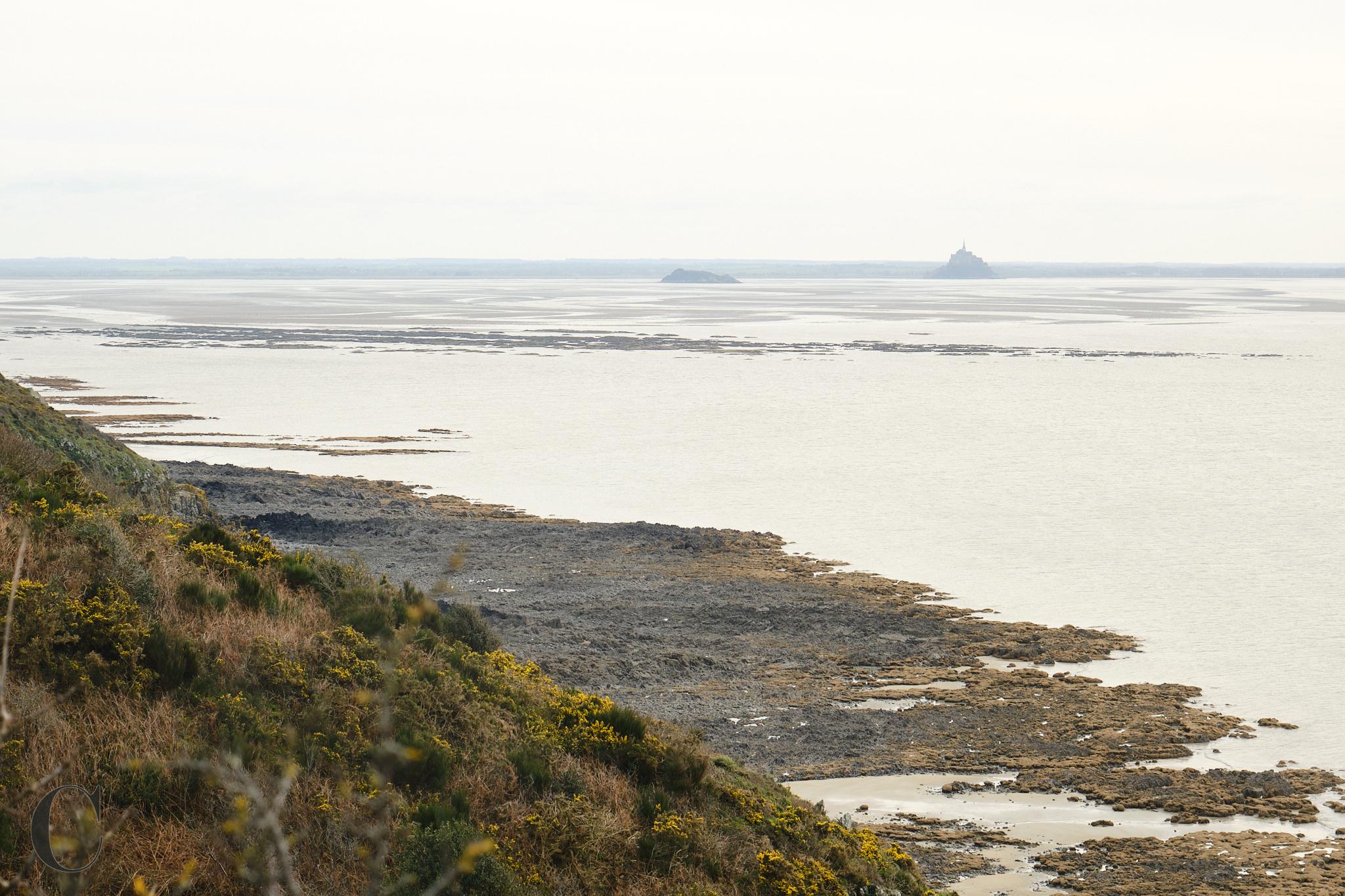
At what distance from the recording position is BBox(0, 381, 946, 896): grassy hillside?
7578 mm

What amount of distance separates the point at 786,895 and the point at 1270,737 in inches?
350

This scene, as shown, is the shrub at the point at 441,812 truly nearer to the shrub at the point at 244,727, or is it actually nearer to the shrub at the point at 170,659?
the shrub at the point at 244,727

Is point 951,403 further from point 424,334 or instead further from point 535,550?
point 424,334

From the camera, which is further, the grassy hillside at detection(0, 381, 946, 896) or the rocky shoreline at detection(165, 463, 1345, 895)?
the rocky shoreline at detection(165, 463, 1345, 895)

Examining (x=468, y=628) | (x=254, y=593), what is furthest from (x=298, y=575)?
(x=468, y=628)

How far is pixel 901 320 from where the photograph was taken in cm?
10656

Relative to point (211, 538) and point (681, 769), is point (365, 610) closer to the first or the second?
point (211, 538)

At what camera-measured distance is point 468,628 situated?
1267 centimetres

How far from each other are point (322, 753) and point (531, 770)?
4.85 feet

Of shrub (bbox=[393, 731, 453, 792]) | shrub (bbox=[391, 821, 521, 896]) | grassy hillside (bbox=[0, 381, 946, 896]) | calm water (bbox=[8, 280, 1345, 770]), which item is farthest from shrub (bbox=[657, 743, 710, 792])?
calm water (bbox=[8, 280, 1345, 770])

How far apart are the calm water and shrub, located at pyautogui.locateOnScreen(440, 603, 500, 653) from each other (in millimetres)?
8625

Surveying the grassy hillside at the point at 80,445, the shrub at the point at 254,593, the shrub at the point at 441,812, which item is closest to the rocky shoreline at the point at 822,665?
the shrub at the point at 254,593

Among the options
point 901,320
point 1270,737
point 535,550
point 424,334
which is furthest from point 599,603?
point 901,320

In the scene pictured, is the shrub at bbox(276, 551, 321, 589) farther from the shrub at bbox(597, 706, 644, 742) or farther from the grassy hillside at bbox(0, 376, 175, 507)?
the grassy hillside at bbox(0, 376, 175, 507)
